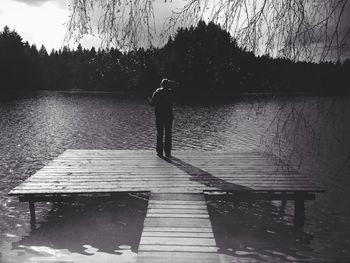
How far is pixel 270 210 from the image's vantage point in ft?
31.9

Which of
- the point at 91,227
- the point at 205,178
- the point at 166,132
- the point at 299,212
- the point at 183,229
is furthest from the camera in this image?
the point at 166,132

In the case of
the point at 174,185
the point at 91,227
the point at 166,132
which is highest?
the point at 166,132

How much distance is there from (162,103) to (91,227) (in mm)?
3802

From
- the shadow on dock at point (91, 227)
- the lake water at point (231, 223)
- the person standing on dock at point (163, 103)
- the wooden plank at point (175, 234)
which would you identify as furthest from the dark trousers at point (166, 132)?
the wooden plank at point (175, 234)

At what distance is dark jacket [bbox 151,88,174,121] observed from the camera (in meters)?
9.89

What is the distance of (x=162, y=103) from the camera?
9.95m

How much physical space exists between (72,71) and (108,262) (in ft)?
404

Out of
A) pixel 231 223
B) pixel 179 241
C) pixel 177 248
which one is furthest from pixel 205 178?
pixel 177 248

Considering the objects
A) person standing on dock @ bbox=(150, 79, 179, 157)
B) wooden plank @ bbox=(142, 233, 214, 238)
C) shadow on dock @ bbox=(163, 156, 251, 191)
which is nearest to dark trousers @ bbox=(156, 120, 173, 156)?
person standing on dock @ bbox=(150, 79, 179, 157)

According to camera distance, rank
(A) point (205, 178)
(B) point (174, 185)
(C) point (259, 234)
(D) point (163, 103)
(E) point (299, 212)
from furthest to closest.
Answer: (D) point (163, 103), (E) point (299, 212), (A) point (205, 178), (C) point (259, 234), (B) point (174, 185)

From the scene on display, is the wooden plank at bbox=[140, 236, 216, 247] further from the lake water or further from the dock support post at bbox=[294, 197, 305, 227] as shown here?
the dock support post at bbox=[294, 197, 305, 227]

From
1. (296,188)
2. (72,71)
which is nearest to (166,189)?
(296,188)

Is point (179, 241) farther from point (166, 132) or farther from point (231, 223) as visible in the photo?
point (166, 132)

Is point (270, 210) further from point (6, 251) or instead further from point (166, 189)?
point (6, 251)
